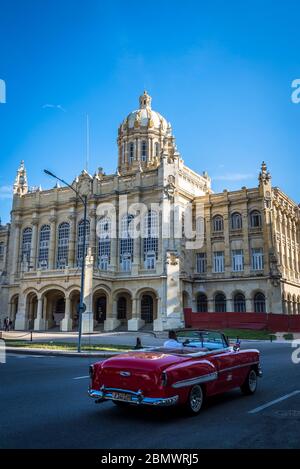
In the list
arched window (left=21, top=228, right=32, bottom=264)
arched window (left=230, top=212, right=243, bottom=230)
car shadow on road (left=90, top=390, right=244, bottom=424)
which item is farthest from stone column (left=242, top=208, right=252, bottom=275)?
car shadow on road (left=90, top=390, right=244, bottom=424)

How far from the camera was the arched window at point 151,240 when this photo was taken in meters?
47.6

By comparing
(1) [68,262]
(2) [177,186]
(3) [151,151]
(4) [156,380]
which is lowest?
(4) [156,380]

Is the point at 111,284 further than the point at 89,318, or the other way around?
the point at 111,284

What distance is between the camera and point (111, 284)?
46.9 m

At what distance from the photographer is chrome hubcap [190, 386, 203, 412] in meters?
7.21

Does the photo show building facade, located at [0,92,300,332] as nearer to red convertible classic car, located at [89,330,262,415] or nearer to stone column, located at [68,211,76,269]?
stone column, located at [68,211,76,269]

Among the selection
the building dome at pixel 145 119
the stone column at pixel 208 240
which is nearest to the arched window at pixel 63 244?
the stone column at pixel 208 240

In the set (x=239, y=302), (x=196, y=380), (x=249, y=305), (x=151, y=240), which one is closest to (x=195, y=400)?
(x=196, y=380)

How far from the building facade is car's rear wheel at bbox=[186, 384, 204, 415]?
34868mm

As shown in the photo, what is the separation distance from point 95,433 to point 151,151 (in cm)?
5570

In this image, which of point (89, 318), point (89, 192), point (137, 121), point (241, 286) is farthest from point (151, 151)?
point (89, 318)

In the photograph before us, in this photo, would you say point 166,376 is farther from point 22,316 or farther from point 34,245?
point 34,245

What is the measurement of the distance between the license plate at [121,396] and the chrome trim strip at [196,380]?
0.76 meters
